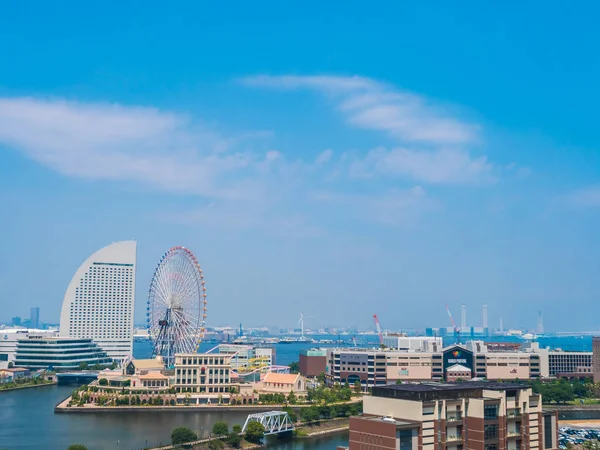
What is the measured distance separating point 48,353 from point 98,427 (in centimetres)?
3125

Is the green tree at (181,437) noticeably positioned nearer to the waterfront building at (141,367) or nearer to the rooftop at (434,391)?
the rooftop at (434,391)

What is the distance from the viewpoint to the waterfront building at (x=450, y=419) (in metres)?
14.0

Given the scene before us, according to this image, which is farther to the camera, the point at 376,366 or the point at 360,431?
the point at 376,366

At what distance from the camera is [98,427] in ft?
97.5

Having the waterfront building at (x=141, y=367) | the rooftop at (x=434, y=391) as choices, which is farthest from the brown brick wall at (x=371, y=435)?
the waterfront building at (x=141, y=367)

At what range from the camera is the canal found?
25703 mm

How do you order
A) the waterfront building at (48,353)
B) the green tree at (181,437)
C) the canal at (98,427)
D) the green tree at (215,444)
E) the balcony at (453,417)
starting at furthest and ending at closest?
the waterfront building at (48,353), the canal at (98,427), the green tree at (215,444), the green tree at (181,437), the balcony at (453,417)

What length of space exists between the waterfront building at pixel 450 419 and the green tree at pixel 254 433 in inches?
465

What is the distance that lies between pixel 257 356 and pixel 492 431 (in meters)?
45.3

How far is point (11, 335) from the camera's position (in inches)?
2554

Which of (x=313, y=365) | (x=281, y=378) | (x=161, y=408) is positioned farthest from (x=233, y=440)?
(x=313, y=365)

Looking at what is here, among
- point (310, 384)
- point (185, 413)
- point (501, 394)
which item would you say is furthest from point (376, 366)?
point (501, 394)

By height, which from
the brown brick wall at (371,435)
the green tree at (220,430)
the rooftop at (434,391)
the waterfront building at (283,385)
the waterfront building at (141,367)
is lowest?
the waterfront building at (283,385)

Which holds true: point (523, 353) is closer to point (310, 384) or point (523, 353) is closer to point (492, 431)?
point (310, 384)
